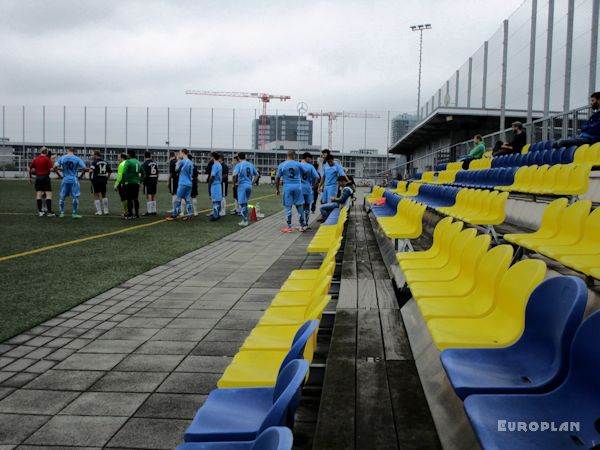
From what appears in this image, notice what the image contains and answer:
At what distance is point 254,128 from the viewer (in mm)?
69188

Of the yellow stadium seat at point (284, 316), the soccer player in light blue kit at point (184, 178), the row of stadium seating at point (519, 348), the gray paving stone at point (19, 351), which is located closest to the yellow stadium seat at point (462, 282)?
the row of stadium seating at point (519, 348)

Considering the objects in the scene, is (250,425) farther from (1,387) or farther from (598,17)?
(598,17)

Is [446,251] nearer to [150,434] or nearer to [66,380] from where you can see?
[150,434]

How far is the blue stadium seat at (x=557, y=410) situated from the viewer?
A: 4.97 ft

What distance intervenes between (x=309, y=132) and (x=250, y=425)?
337 feet

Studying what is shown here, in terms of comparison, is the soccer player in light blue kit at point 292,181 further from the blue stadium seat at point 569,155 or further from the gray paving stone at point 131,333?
the gray paving stone at point 131,333

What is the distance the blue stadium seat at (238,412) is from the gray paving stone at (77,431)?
0.80 meters

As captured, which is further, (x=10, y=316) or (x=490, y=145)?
(x=490, y=145)

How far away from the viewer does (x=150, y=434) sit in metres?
2.67

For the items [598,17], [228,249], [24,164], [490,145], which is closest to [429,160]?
[490,145]

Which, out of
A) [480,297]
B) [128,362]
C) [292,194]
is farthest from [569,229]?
[292,194]

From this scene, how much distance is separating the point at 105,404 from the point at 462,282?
7.75 feet

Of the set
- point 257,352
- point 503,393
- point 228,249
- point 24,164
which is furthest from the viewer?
point 24,164

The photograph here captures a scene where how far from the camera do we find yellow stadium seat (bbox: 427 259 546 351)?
2.30 metres
